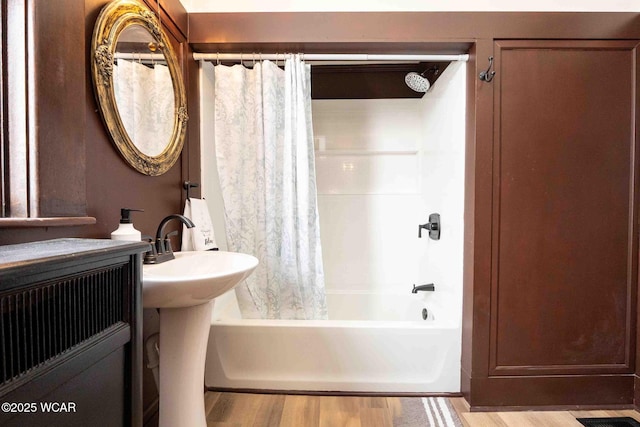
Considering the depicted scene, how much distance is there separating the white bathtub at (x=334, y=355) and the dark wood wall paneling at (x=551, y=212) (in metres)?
0.17

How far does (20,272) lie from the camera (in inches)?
19.3

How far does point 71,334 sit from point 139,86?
1018mm

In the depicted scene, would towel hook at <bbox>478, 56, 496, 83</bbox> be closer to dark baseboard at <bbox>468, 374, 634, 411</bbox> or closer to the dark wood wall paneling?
the dark wood wall paneling

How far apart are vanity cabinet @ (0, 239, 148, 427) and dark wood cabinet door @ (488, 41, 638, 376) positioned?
1.54 meters

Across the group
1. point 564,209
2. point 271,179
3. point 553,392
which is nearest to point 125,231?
point 271,179

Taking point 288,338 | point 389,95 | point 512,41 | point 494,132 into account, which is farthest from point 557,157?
point 288,338

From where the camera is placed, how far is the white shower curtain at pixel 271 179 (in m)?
1.65

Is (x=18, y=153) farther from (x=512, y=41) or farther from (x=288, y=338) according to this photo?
(x=512, y=41)

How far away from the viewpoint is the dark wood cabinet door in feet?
4.99

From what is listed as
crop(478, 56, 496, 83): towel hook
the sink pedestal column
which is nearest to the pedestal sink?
the sink pedestal column

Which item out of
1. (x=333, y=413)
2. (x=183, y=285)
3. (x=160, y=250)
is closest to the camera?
(x=183, y=285)

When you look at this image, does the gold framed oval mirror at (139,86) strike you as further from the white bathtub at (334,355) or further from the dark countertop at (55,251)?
the white bathtub at (334,355)

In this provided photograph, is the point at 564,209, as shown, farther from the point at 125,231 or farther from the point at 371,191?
the point at 125,231

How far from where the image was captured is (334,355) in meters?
1.61
